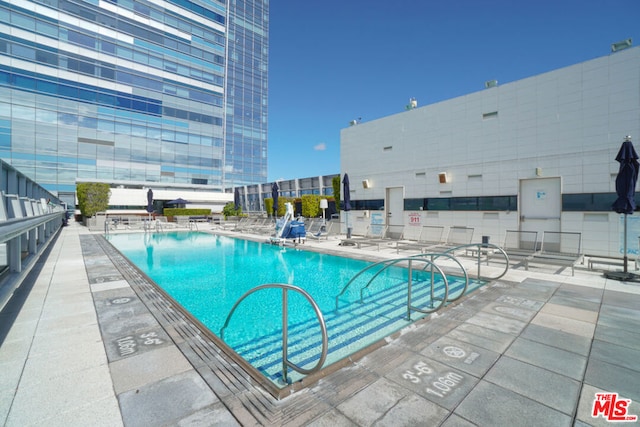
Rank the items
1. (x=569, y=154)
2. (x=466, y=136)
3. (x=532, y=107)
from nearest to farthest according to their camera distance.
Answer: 1. (x=569, y=154)
2. (x=532, y=107)
3. (x=466, y=136)

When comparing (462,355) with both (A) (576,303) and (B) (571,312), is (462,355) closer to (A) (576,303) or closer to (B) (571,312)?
(B) (571,312)

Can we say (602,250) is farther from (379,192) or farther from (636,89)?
(379,192)

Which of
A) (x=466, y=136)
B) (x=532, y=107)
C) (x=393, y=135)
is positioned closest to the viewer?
(x=532, y=107)

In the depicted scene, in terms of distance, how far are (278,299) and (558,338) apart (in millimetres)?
4461

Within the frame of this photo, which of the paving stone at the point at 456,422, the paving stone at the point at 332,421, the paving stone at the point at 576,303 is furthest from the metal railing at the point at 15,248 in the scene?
the paving stone at the point at 576,303

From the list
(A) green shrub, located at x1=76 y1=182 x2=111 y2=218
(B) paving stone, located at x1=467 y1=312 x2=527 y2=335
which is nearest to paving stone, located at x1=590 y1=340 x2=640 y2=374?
(B) paving stone, located at x1=467 y1=312 x2=527 y2=335

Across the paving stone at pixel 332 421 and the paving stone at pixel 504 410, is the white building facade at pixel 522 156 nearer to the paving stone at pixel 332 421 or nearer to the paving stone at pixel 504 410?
the paving stone at pixel 504 410

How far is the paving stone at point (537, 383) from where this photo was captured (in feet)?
6.92

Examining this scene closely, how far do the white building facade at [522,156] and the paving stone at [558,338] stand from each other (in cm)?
753

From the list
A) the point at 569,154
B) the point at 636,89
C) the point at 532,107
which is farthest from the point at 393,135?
the point at 636,89

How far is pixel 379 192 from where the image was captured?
1445 centimetres

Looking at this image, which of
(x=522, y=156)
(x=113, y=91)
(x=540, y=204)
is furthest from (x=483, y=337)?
(x=113, y=91)

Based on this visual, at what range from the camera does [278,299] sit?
5703 mm

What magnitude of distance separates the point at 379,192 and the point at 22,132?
3907cm
